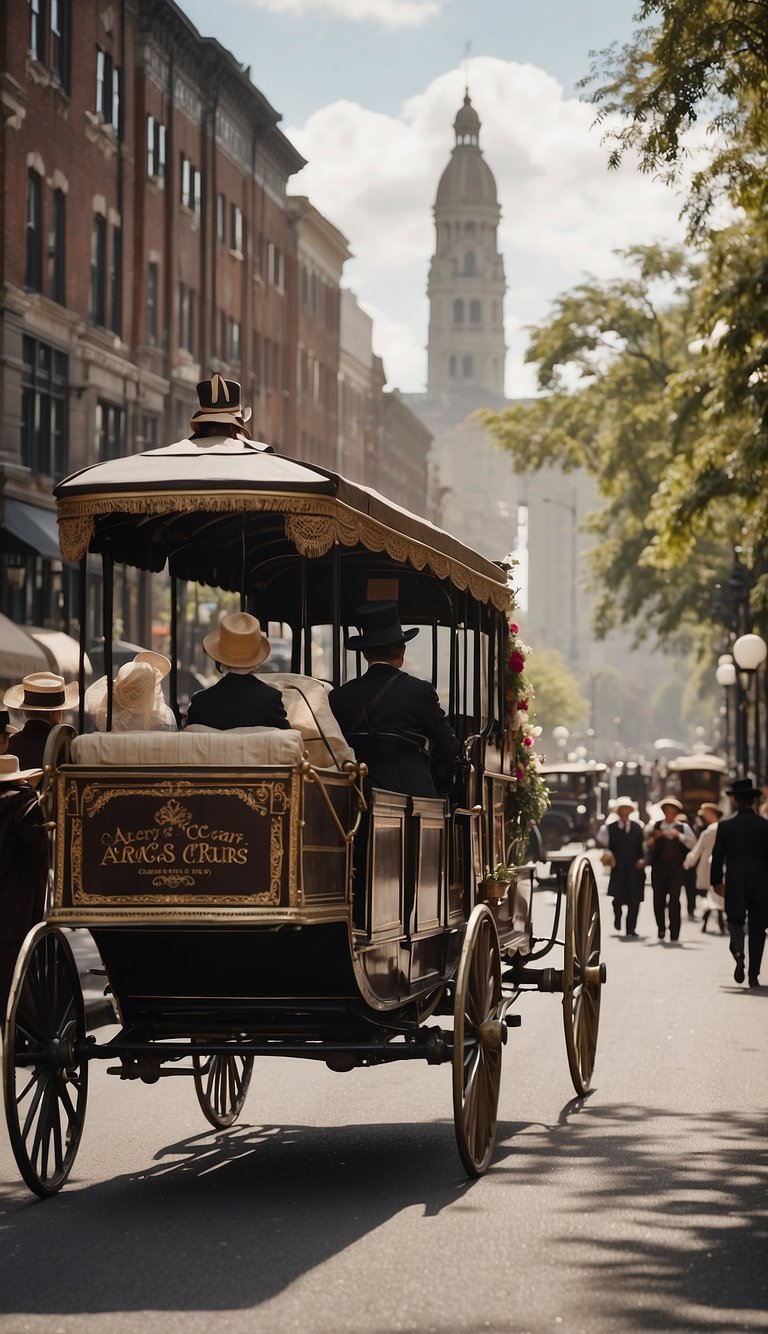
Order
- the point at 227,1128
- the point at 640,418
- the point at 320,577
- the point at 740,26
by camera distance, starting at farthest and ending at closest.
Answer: the point at 640,418
the point at 740,26
the point at 320,577
the point at 227,1128

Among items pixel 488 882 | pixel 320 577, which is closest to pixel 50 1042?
pixel 488 882

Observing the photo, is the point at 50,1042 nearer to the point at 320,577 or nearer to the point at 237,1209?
the point at 237,1209

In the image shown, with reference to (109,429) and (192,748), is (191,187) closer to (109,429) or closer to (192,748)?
(109,429)

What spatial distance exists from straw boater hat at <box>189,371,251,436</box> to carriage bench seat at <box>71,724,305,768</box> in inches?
70.3

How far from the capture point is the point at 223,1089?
1105 cm


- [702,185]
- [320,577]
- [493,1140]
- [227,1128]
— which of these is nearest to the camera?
[493,1140]

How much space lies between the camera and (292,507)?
354 inches

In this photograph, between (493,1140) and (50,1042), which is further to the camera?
(493,1140)

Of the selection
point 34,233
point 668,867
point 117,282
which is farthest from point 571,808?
point 668,867

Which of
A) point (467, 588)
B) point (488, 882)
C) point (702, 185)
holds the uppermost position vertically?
point (702, 185)

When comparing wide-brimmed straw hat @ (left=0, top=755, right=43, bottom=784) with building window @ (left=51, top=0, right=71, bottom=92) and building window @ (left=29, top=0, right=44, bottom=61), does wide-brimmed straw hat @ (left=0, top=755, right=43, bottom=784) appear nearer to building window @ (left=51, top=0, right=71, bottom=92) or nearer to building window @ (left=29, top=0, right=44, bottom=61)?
building window @ (left=29, top=0, right=44, bottom=61)

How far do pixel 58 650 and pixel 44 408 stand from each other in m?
7.01

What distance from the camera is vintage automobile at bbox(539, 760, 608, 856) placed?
167 feet

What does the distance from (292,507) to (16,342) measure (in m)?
27.7
